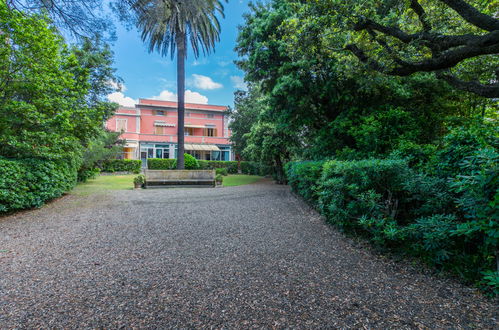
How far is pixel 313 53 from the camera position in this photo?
620 centimetres

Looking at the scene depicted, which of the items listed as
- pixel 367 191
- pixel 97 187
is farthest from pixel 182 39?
pixel 367 191

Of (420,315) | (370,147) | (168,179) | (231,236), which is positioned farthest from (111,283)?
(168,179)

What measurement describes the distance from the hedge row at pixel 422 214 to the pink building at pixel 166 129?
953 inches

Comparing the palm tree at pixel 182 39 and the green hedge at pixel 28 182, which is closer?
the green hedge at pixel 28 182

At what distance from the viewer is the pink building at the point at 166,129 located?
26703 mm

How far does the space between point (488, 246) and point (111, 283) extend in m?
4.35

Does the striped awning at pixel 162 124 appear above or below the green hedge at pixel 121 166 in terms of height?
above

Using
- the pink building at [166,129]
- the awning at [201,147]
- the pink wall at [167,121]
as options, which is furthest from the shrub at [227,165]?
the pink wall at [167,121]

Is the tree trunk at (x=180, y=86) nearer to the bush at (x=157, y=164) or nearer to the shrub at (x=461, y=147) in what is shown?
the bush at (x=157, y=164)

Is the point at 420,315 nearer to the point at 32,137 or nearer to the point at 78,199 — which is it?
the point at 32,137

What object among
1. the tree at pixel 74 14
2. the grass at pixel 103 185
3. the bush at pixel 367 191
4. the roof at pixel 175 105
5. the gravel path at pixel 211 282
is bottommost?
the gravel path at pixel 211 282

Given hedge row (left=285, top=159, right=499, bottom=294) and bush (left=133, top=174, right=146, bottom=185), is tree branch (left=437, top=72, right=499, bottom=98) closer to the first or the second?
Result: hedge row (left=285, top=159, right=499, bottom=294)

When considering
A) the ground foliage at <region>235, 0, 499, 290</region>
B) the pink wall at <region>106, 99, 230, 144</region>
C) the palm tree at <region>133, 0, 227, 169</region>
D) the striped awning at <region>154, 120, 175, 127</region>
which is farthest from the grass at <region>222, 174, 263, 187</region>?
the striped awning at <region>154, 120, 175, 127</region>

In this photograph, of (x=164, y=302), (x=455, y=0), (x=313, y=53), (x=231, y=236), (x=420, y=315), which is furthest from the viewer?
(x=313, y=53)
